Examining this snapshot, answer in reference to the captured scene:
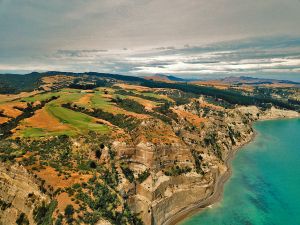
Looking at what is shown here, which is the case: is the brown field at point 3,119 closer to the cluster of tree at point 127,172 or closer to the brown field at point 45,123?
the brown field at point 45,123

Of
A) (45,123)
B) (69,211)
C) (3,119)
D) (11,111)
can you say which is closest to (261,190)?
(69,211)

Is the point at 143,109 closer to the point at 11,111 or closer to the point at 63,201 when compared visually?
the point at 11,111

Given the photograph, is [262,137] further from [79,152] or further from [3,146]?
[3,146]

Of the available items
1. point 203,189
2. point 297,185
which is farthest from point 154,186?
point 297,185

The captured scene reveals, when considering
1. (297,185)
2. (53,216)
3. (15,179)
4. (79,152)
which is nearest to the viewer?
(53,216)

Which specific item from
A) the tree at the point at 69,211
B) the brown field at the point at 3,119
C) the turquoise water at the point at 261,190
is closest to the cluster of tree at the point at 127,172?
the turquoise water at the point at 261,190

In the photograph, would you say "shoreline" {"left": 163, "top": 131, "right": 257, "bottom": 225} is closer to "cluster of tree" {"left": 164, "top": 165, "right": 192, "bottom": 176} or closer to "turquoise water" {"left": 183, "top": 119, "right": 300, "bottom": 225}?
"turquoise water" {"left": 183, "top": 119, "right": 300, "bottom": 225}

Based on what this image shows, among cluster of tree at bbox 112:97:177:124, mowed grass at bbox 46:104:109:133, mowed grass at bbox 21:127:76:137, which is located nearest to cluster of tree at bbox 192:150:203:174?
cluster of tree at bbox 112:97:177:124
